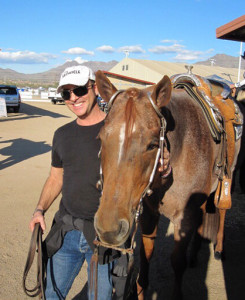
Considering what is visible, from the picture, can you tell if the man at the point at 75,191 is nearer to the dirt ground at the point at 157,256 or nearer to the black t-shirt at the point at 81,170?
the black t-shirt at the point at 81,170

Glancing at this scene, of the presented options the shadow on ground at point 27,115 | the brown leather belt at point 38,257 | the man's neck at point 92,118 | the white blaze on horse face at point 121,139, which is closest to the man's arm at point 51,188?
the brown leather belt at point 38,257

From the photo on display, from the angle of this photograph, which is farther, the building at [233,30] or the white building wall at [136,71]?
the white building wall at [136,71]

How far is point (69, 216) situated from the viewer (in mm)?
1948

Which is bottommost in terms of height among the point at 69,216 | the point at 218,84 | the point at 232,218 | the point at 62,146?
the point at 232,218

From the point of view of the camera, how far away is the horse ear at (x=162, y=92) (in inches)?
67.4

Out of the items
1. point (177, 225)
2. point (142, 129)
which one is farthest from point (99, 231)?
point (177, 225)

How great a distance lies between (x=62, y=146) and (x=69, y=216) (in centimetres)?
50

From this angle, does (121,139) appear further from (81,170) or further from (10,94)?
(10,94)

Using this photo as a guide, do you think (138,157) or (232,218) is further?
(232,218)

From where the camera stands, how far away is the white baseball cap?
74.5 inches

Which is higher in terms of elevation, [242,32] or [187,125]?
[242,32]

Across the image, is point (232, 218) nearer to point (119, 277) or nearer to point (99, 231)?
point (119, 277)

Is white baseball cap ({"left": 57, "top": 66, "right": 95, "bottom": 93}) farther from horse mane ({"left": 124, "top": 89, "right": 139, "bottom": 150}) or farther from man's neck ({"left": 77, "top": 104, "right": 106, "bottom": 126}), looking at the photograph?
horse mane ({"left": 124, "top": 89, "right": 139, "bottom": 150})

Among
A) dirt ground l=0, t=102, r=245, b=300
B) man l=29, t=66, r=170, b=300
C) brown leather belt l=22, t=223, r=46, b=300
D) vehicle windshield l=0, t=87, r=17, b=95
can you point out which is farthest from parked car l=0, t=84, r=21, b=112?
brown leather belt l=22, t=223, r=46, b=300
